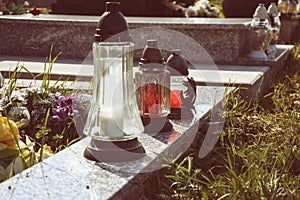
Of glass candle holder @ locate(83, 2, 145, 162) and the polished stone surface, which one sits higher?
glass candle holder @ locate(83, 2, 145, 162)

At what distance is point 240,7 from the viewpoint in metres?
10.4

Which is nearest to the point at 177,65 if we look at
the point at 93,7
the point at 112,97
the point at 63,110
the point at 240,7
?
the point at 63,110

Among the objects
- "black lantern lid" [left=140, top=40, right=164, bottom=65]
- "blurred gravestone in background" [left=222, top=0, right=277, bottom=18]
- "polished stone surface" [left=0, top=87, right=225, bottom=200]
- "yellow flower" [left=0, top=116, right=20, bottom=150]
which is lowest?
"blurred gravestone in background" [left=222, top=0, right=277, bottom=18]

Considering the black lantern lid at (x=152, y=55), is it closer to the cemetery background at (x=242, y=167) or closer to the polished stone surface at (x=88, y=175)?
the polished stone surface at (x=88, y=175)

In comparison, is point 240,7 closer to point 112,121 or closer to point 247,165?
point 247,165

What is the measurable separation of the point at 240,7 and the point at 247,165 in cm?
825

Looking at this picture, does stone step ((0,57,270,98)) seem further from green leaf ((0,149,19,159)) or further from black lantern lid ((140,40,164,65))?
green leaf ((0,149,19,159))

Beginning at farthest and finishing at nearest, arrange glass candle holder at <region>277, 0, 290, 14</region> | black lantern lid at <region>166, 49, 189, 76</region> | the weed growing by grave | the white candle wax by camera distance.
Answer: glass candle holder at <region>277, 0, 290, 14</region>
black lantern lid at <region>166, 49, 189, 76</region>
the weed growing by grave
the white candle wax

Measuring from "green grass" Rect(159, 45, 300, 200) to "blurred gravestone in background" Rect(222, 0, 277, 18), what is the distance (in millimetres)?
6593

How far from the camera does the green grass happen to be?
219 cm

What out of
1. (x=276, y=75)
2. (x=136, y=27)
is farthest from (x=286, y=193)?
(x=136, y=27)

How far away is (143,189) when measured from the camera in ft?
7.32

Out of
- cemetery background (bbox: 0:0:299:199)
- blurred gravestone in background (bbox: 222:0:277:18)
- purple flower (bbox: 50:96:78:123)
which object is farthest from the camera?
blurred gravestone in background (bbox: 222:0:277:18)

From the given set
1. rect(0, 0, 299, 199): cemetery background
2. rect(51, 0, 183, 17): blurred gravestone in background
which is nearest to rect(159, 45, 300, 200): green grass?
rect(0, 0, 299, 199): cemetery background
